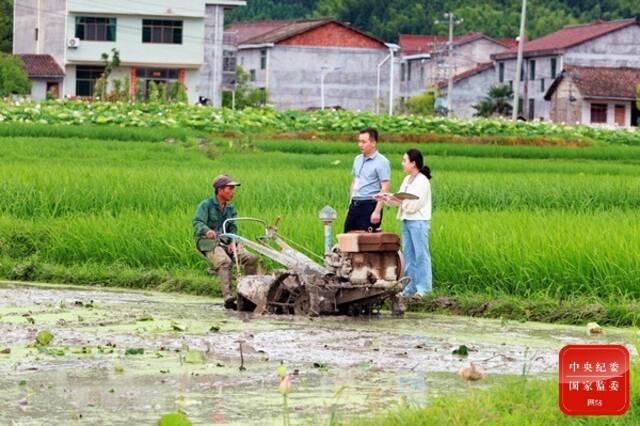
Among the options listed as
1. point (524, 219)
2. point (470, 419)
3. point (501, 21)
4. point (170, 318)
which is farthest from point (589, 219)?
point (501, 21)

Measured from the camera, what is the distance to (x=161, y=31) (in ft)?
219

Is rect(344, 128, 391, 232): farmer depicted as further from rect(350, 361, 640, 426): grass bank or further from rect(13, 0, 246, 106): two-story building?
rect(13, 0, 246, 106): two-story building

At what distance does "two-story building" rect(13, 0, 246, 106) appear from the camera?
216 ft

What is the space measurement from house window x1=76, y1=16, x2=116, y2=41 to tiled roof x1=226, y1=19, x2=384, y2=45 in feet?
44.8

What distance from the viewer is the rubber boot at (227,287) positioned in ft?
44.6

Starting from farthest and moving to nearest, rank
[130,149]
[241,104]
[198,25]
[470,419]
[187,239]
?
[241,104] → [198,25] → [130,149] → [187,239] → [470,419]

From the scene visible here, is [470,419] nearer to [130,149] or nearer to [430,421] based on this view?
[430,421]

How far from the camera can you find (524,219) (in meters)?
16.5

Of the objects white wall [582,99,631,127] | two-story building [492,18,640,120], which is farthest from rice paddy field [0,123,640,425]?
two-story building [492,18,640,120]

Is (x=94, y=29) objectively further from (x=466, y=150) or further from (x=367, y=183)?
(x=367, y=183)

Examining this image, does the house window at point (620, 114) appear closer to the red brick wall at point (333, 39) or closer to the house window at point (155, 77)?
the red brick wall at point (333, 39)

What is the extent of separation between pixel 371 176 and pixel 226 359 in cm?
424

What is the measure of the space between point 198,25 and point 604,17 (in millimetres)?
40306

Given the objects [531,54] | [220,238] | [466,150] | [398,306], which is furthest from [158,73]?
[398,306]
